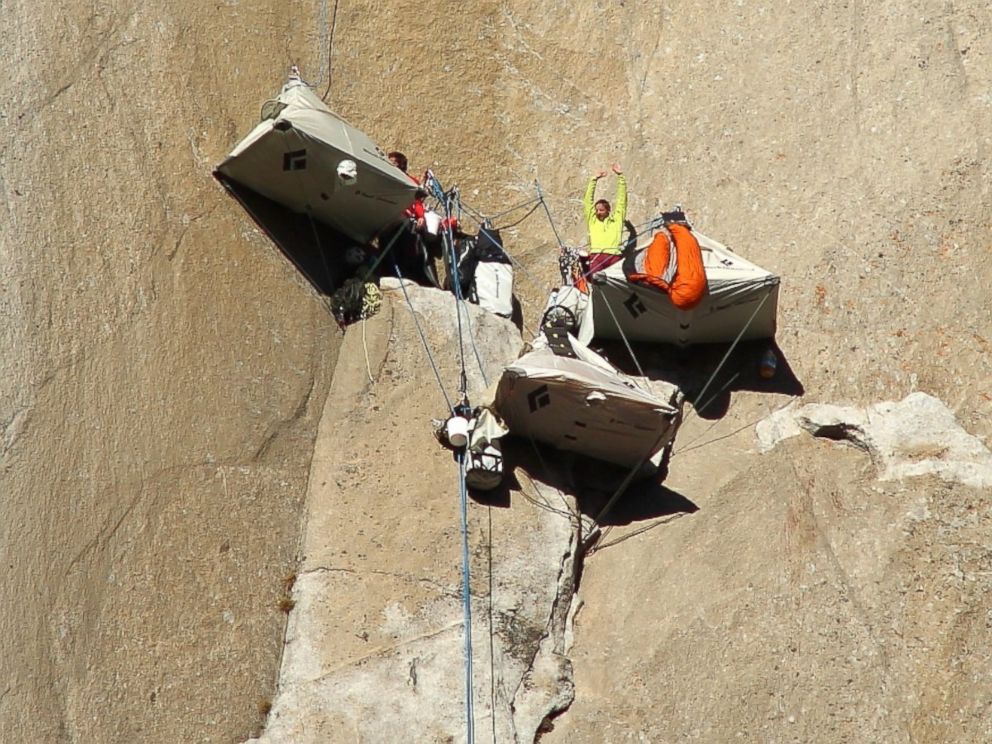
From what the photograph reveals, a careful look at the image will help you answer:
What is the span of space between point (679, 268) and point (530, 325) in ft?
A: 7.29

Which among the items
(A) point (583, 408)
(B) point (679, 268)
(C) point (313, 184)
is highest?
(C) point (313, 184)

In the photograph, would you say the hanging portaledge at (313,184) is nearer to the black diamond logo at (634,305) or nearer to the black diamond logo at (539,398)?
the black diamond logo at (634,305)

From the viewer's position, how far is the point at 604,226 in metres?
16.2

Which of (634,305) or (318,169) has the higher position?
(318,169)

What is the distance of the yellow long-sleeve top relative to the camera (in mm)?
16031

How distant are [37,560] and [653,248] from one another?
22.0 feet

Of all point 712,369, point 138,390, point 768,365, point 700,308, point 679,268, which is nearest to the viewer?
point 138,390

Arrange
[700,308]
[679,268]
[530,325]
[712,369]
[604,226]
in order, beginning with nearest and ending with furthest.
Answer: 1. [679,268]
2. [700,308]
3. [712,369]
4. [604,226]
5. [530,325]

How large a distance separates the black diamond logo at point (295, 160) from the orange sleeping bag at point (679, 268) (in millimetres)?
3507

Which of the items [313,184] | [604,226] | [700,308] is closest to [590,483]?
[700,308]

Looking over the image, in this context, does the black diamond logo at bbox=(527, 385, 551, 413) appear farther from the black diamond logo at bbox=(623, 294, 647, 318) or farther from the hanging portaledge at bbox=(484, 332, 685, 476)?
the black diamond logo at bbox=(623, 294, 647, 318)

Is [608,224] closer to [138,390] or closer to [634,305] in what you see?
[634,305]

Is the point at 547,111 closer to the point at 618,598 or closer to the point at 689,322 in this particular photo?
the point at 689,322

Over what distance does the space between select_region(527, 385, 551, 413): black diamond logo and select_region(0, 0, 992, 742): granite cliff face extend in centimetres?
124
